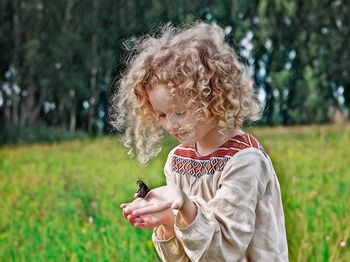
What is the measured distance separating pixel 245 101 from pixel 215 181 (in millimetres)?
188

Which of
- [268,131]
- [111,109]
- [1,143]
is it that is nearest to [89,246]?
[111,109]

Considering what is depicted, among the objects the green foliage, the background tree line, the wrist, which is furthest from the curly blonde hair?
the green foliage

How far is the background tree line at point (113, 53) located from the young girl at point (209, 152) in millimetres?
6753

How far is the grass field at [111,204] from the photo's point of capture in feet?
9.36

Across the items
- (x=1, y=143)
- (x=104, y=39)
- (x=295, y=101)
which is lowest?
(x=1, y=143)

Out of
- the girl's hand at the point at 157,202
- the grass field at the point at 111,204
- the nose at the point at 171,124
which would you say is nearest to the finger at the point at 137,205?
the girl's hand at the point at 157,202

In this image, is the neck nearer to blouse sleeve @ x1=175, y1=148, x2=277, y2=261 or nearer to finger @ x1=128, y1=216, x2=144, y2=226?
blouse sleeve @ x1=175, y1=148, x2=277, y2=261

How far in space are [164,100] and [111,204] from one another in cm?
244

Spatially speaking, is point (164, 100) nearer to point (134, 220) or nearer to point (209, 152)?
point (209, 152)

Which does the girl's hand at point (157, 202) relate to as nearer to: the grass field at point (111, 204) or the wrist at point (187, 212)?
the wrist at point (187, 212)

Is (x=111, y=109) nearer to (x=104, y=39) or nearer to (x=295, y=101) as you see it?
(x=295, y=101)

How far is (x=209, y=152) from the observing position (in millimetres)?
1567

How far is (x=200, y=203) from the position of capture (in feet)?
4.93

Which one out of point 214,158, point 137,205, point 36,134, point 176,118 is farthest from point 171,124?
point 36,134
